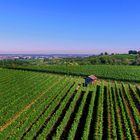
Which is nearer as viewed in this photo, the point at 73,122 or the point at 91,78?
the point at 73,122

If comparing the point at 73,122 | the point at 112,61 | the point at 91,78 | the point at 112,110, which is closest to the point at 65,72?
the point at 91,78

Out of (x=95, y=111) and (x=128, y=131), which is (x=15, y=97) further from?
(x=128, y=131)

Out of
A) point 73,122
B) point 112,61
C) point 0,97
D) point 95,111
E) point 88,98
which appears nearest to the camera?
point 73,122

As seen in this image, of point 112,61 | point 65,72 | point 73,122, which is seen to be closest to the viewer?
point 73,122

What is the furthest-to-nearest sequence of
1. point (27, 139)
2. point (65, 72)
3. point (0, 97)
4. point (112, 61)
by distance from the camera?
point (112, 61), point (65, 72), point (0, 97), point (27, 139)

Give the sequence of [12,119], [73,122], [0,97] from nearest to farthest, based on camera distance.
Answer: [73,122] < [12,119] < [0,97]

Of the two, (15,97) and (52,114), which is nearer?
(52,114)

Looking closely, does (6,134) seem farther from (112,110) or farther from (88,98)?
(88,98)

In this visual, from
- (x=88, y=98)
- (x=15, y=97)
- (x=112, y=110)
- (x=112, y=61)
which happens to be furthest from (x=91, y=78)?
(x=112, y=61)
